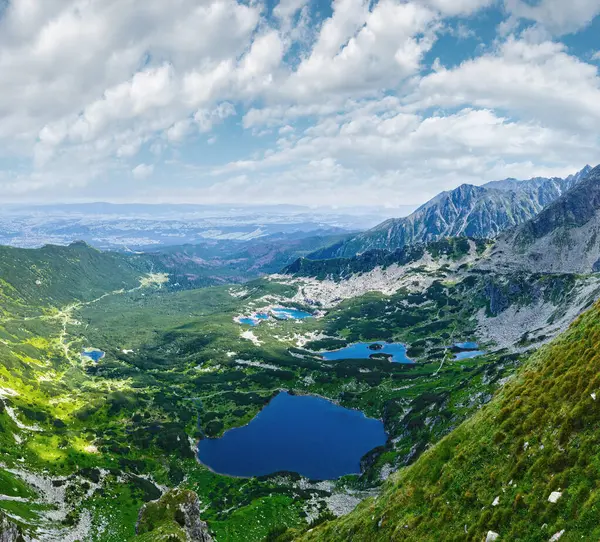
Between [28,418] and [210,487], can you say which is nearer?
[210,487]

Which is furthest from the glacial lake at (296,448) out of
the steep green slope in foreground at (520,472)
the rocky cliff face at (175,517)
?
the steep green slope in foreground at (520,472)

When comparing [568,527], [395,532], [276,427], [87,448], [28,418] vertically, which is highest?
[568,527]

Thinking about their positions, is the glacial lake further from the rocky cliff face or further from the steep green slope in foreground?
the steep green slope in foreground

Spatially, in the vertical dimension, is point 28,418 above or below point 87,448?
above

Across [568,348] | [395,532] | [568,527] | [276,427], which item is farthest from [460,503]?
[276,427]

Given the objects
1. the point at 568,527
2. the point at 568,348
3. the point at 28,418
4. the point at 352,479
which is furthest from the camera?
the point at 28,418

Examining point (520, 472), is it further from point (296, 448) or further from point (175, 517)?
point (296, 448)

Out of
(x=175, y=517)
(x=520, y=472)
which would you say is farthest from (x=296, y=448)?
(x=520, y=472)

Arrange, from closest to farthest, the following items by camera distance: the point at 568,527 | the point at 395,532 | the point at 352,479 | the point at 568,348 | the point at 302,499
→ the point at 568,527
the point at 395,532
the point at 568,348
the point at 302,499
the point at 352,479

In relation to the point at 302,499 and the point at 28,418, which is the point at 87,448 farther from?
the point at 302,499
